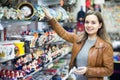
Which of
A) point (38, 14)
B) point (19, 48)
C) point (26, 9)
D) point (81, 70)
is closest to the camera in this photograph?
point (81, 70)

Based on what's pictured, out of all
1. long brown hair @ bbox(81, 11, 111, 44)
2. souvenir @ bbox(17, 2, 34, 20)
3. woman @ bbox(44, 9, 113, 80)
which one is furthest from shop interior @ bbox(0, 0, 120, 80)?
long brown hair @ bbox(81, 11, 111, 44)

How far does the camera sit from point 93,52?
267 centimetres

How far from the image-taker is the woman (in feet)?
8.57

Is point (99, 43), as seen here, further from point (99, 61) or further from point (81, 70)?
point (81, 70)

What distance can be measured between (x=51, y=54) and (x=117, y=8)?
101 inches

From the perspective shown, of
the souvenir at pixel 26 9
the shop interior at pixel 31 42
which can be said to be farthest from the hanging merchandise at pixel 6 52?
the souvenir at pixel 26 9

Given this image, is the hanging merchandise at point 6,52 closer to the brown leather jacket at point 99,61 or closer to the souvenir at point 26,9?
the souvenir at point 26,9

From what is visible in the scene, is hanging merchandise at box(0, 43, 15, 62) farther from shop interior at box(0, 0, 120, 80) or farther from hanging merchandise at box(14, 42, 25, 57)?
hanging merchandise at box(14, 42, 25, 57)

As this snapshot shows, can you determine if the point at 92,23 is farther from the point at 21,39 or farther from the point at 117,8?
the point at 117,8

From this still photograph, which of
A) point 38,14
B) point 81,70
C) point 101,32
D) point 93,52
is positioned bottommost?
point 81,70

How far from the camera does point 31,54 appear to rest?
125 inches

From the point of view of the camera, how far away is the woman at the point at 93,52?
103 inches

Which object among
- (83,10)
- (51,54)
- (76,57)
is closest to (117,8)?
(83,10)

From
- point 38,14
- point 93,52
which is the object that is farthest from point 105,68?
point 38,14
